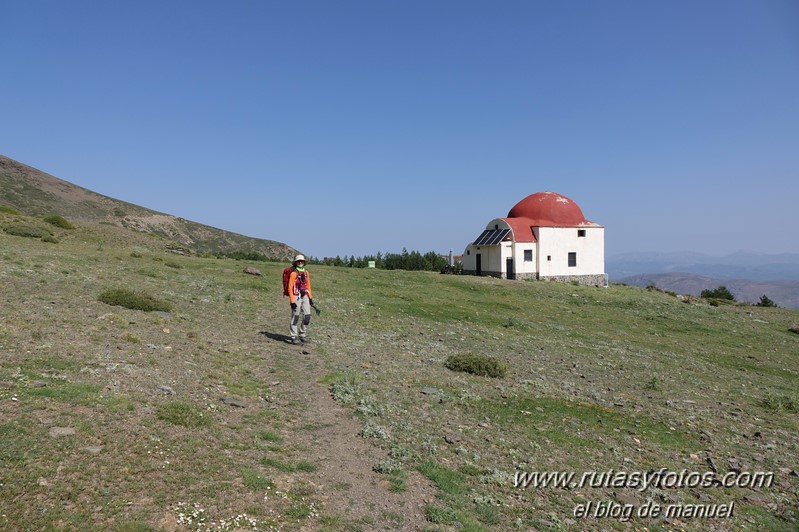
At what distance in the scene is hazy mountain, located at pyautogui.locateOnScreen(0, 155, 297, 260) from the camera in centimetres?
6781

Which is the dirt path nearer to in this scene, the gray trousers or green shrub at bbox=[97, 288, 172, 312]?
the gray trousers

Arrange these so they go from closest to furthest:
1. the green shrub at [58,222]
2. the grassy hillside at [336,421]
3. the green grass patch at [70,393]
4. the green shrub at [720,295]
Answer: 1. the grassy hillside at [336,421]
2. the green grass patch at [70,393]
3. the green shrub at [58,222]
4. the green shrub at [720,295]

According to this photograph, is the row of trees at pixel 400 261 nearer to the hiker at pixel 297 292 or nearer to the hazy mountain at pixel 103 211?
the hazy mountain at pixel 103 211

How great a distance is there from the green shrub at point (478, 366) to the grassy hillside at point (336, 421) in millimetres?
321

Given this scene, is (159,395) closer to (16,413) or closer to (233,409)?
(233,409)

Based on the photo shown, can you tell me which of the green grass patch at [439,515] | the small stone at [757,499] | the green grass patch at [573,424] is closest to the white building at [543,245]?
the green grass patch at [573,424]

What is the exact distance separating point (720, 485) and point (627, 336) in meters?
17.0

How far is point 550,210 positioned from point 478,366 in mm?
41795

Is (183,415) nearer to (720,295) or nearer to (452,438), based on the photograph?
(452,438)

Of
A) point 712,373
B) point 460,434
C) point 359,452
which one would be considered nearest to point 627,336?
point 712,373

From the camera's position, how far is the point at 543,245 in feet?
163

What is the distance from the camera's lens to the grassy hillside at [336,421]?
5691 millimetres

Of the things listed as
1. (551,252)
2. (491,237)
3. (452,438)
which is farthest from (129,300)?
(551,252)

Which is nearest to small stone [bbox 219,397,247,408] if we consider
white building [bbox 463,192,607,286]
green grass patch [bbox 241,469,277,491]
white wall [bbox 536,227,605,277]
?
green grass patch [bbox 241,469,277,491]
